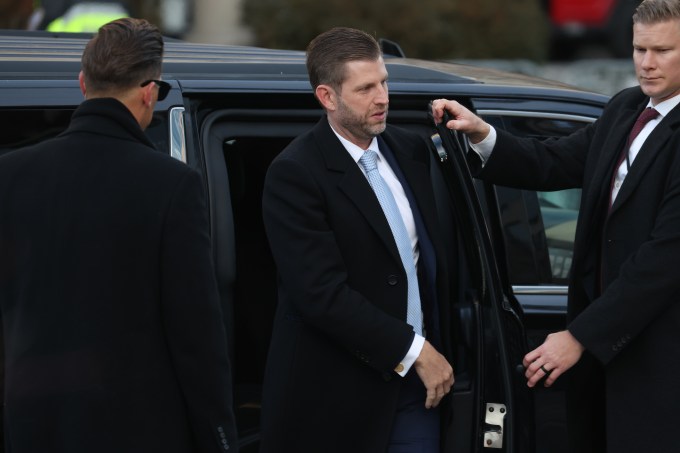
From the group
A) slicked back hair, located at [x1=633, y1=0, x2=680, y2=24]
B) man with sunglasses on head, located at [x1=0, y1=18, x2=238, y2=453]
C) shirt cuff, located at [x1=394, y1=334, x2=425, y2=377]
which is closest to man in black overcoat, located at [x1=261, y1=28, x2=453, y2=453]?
shirt cuff, located at [x1=394, y1=334, x2=425, y2=377]

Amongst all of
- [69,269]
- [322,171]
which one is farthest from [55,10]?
[69,269]

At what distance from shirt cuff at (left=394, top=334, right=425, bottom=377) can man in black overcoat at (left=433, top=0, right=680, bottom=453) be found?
28 centimetres

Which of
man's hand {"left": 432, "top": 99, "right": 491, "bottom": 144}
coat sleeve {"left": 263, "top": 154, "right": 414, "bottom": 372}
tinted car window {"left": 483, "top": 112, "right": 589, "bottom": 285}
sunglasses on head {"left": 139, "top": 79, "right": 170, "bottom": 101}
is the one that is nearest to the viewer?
sunglasses on head {"left": 139, "top": 79, "right": 170, "bottom": 101}

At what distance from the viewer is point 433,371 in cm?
295

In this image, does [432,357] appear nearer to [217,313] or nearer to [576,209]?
[217,313]

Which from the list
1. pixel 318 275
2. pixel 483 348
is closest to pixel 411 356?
pixel 483 348

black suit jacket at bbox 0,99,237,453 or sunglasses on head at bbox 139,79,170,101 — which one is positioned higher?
sunglasses on head at bbox 139,79,170,101

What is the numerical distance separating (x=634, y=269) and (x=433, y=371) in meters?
0.56

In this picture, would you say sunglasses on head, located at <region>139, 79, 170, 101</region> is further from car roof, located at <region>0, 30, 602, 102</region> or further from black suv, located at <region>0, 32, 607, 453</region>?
car roof, located at <region>0, 30, 602, 102</region>

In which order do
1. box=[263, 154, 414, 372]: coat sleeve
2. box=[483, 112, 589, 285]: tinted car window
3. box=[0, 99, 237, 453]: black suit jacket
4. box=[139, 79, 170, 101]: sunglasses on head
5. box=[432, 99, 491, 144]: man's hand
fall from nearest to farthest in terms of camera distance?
1. box=[0, 99, 237, 453]: black suit jacket
2. box=[139, 79, 170, 101]: sunglasses on head
3. box=[263, 154, 414, 372]: coat sleeve
4. box=[432, 99, 491, 144]: man's hand
5. box=[483, 112, 589, 285]: tinted car window

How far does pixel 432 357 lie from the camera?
2947 millimetres

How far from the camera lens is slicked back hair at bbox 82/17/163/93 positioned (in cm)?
244

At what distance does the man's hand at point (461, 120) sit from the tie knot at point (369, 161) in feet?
0.63

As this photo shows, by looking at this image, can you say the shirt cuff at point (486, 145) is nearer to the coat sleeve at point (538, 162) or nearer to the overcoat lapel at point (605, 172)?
the coat sleeve at point (538, 162)
